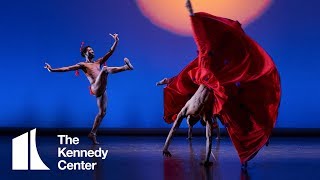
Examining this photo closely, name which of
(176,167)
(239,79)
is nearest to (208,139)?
(176,167)

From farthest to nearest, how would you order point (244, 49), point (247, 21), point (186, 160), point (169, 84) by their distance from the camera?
point (247, 21)
point (169, 84)
point (186, 160)
point (244, 49)

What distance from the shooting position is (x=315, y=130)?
8070mm

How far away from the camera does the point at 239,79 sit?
151 inches

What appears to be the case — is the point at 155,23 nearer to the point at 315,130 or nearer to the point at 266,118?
the point at 315,130

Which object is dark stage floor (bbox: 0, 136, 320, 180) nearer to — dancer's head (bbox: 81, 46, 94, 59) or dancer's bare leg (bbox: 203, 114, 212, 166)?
dancer's bare leg (bbox: 203, 114, 212, 166)

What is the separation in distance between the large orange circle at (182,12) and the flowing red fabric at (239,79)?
400 cm

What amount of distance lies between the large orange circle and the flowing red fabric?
4.00 metres

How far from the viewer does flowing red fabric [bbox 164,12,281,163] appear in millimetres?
3811

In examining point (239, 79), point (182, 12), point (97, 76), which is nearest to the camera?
point (239, 79)

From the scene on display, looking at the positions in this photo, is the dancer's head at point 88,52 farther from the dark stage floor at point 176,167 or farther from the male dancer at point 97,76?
the dark stage floor at point 176,167

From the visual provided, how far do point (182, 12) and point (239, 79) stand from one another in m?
4.26

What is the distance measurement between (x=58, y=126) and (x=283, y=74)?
388 cm

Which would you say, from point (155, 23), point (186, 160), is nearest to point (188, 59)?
point (155, 23)

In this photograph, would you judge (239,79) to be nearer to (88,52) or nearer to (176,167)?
(176,167)
